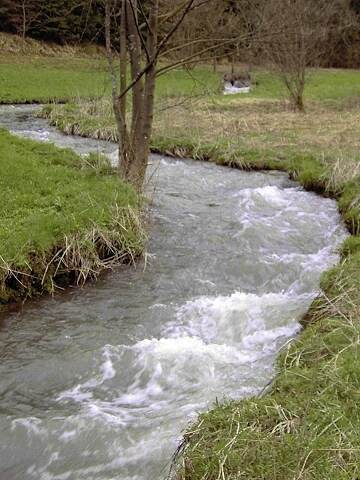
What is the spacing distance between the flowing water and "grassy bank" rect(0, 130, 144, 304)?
0.38 metres

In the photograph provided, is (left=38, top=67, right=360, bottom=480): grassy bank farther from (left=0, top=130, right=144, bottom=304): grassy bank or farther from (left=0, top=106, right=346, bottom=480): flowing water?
(left=0, top=130, right=144, bottom=304): grassy bank

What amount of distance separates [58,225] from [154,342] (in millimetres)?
2879

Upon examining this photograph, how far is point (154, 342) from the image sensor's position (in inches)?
264

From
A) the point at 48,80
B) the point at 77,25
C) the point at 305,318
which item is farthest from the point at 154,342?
the point at 77,25

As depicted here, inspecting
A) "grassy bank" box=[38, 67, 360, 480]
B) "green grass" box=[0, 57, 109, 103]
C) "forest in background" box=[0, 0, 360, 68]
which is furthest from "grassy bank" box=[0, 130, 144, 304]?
"forest in background" box=[0, 0, 360, 68]

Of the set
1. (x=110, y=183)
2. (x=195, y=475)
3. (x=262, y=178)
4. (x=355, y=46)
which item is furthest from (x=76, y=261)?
(x=355, y=46)

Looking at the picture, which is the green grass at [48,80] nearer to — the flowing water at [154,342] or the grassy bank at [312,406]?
the grassy bank at [312,406]

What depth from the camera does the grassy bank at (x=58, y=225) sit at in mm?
7984

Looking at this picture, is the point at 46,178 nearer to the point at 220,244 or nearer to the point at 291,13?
the point at 220,244

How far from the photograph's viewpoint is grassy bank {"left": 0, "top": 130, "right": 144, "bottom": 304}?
7.98 m

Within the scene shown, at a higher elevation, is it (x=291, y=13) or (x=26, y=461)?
(x=291, y=13)

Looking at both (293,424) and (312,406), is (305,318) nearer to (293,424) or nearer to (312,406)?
(312,406)

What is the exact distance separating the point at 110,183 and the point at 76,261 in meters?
2.44

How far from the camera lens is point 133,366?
626 centimetres
